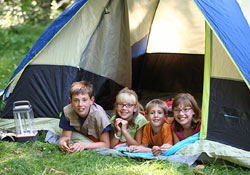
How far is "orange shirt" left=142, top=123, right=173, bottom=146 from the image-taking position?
3662 mm

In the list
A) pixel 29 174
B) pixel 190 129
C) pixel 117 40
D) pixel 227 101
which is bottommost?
pixel 29 174

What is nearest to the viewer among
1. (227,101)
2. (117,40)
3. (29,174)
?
(29,174)

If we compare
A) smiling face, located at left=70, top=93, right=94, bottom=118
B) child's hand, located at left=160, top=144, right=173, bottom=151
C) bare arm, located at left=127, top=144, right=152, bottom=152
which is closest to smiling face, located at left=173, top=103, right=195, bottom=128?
child's hand, located at left=160, top=144, right=173, bottom=151

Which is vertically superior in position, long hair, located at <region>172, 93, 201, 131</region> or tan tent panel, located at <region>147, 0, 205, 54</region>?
tan tent panel, located at <region>147, 0, 205, 54</region>

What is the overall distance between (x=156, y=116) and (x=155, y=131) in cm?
20

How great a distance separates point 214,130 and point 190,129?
0.35 meters

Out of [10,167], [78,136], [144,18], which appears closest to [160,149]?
[78,136]

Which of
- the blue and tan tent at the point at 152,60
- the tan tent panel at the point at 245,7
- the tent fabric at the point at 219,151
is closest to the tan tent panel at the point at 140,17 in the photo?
the blue and tan tent at the point at 152,60

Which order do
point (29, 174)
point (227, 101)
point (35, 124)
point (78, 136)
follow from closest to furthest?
1. point (29, 174)
2. point (227, 101)
3. point (78, 136)
4. point (35, 124)

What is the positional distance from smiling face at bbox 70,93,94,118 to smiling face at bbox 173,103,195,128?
0.92 m

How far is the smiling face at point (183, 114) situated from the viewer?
3.58 m

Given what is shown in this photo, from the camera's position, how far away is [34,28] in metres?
10.1

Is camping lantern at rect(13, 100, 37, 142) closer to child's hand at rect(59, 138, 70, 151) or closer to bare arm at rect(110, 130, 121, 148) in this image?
child's hand at rect(59, 138, 70, 151)

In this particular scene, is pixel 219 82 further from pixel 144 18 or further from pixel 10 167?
pixel 144 18
